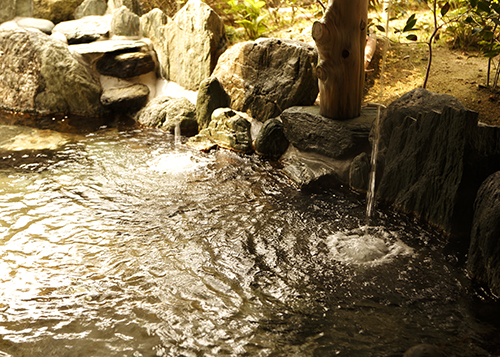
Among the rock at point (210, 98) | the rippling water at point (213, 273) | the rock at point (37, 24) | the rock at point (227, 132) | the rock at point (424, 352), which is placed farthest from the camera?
the rock at point (37, 24)

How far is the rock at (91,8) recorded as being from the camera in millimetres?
9336

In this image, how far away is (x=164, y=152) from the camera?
19.9ft

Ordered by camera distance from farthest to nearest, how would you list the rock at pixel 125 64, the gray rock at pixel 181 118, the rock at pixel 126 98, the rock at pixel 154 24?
1. the rock at pixel 154 24
2. the rock at pixel 125 64
3. the rock at pixel 126 98
4. the gray rock at pixel 181 118

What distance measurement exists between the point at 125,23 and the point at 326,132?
19.1 feet

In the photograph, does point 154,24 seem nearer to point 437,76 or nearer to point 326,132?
point 326,132

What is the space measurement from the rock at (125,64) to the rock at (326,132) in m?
3.89

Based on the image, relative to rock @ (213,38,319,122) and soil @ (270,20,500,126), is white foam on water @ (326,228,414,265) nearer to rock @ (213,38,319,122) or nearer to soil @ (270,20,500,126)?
soil @ (270,20,500,126)

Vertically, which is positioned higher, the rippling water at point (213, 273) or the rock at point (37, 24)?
the rock at point (37, 24)

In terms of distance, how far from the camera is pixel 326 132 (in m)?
5.00

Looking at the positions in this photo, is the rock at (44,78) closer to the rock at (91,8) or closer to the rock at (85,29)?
the rock at (85,29)

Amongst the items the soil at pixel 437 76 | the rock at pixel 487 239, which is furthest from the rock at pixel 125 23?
the rock at pixel 487 239

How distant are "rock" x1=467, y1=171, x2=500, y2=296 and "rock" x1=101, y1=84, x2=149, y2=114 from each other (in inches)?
255

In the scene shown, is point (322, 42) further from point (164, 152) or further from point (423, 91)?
point (164, 152)

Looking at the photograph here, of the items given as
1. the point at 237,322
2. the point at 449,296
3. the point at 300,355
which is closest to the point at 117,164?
the point at 237,322
